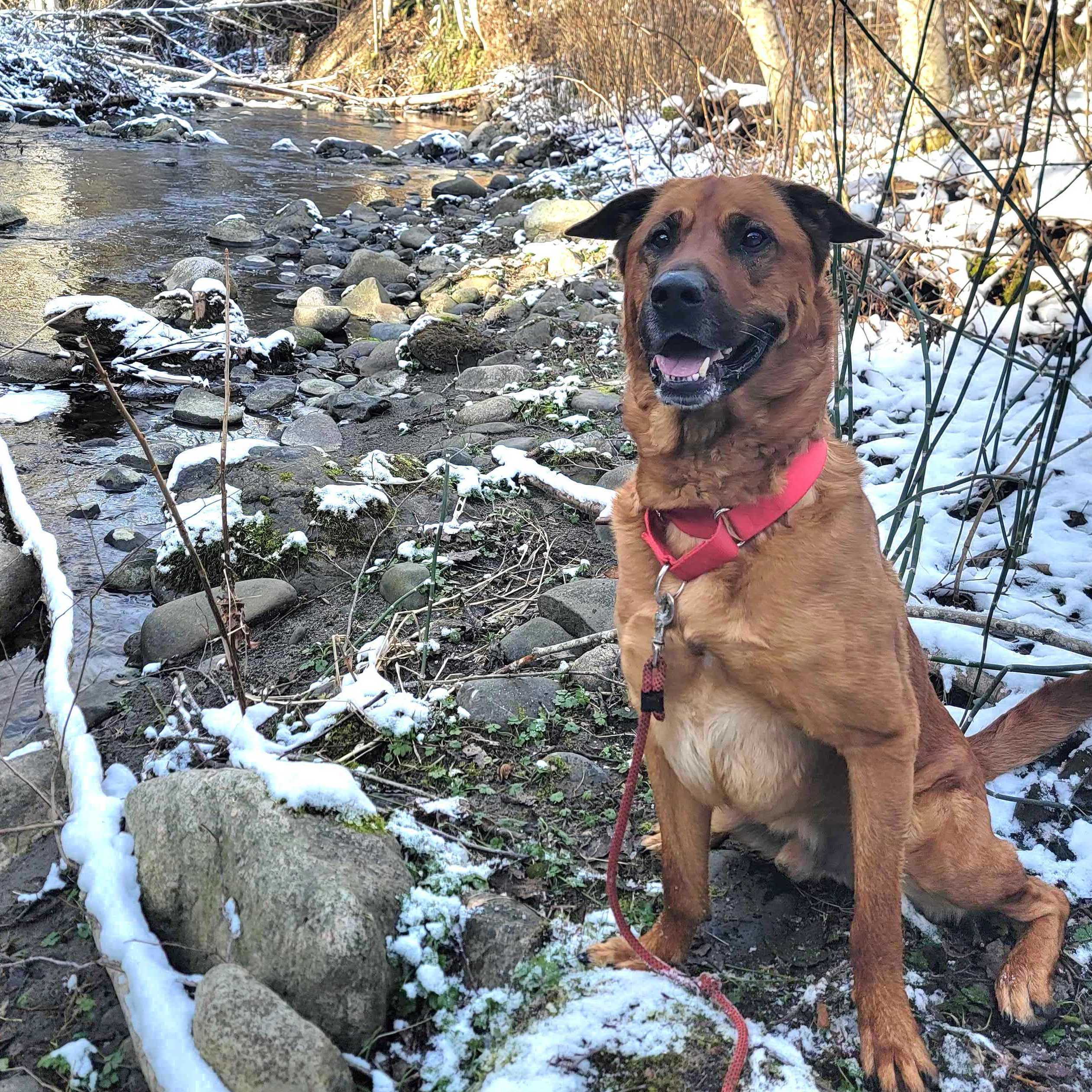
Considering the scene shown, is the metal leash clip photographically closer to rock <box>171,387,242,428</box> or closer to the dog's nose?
the dog's nose

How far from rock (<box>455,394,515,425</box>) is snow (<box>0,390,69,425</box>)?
285 cm

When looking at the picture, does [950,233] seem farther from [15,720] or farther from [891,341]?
[15,720]

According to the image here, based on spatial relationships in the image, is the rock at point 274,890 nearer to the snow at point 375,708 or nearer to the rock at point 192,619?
the snow at point 375,708

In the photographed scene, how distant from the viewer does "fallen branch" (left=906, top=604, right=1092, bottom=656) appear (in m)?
2.96

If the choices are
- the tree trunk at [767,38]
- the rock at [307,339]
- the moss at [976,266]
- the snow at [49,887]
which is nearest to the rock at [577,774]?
the snow at [49,887]

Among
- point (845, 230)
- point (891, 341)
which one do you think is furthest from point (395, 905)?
point (891, 341)

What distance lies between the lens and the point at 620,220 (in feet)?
8.77

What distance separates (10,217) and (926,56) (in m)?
9.09

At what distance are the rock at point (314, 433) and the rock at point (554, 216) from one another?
4721 mm

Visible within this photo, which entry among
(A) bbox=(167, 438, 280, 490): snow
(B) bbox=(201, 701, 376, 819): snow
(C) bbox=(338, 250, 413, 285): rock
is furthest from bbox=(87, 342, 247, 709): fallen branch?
(C) bbox=(338, 250, 413, 285): rock

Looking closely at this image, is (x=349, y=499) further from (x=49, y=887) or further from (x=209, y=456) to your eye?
(x=49, y=887)

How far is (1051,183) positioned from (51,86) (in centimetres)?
1825

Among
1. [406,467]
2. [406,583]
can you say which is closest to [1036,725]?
[406,583]

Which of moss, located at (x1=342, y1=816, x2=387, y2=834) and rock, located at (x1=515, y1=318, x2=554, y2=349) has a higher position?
rock, located at (x1=515, y1=318, x2=554, y2=349)
